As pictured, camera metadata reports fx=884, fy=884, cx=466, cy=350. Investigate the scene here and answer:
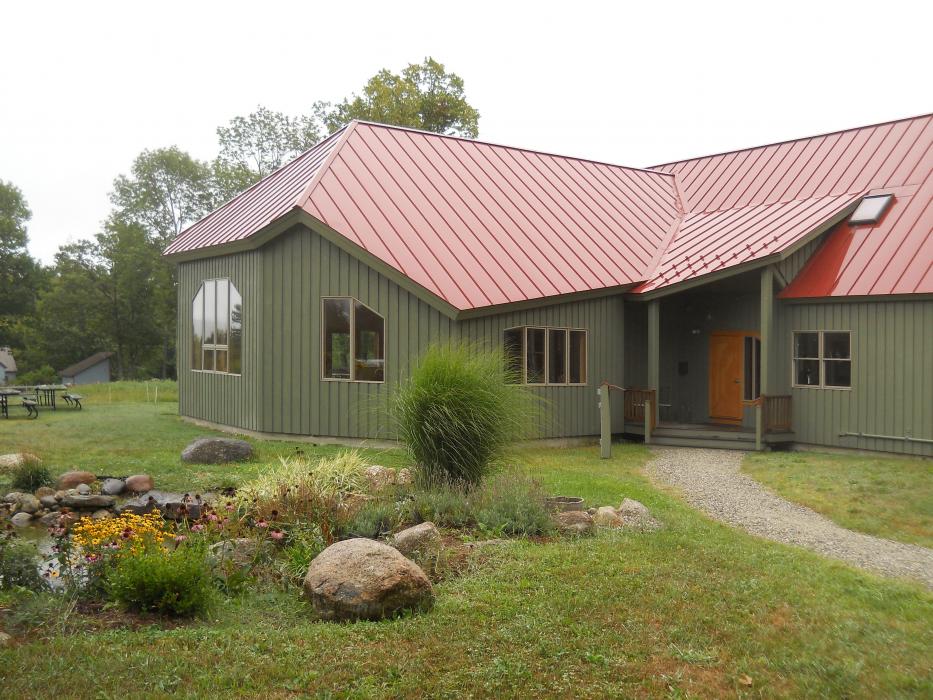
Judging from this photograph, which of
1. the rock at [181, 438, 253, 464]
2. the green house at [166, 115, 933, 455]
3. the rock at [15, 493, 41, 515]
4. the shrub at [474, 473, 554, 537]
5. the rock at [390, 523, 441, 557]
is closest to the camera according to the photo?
the rock at [390, 523, 441, 557]

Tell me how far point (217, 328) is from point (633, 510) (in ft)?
37.3

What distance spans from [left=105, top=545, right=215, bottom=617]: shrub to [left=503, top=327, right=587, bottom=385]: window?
9.89 m

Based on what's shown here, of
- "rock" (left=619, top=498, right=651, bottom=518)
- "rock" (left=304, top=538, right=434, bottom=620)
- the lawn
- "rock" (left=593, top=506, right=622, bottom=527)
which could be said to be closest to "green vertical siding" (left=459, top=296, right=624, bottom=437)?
"rock" (left=619, top=498, right=651, bottom=518)

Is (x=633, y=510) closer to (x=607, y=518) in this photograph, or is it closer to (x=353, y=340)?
(x=607, y=518)

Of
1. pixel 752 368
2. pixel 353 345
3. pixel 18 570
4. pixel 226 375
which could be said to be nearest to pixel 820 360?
pixel 752 368

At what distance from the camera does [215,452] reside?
42.9 feet

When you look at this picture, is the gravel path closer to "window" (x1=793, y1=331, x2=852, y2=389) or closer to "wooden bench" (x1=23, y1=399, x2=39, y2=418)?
"window" (x1=793, y1=331, x2=852, y2=389)

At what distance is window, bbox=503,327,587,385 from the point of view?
52.4 ft

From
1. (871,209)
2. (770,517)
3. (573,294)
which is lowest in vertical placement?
(770,517)

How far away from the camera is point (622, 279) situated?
→ 17688mm

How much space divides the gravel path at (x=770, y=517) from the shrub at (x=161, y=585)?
5823 mm

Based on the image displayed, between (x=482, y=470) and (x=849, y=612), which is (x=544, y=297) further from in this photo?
(x=849, y=612)

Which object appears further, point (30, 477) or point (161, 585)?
point (30, 477)

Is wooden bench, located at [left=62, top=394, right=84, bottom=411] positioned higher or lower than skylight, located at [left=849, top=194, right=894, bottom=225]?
lower
